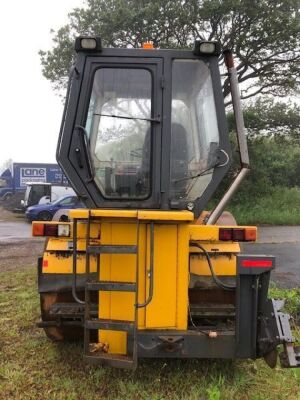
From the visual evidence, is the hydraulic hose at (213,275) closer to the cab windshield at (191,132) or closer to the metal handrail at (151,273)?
the cab windshield at (191,132)

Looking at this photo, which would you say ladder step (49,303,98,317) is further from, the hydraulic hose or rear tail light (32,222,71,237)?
the hydraulic hose

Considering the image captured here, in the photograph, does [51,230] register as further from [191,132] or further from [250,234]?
[250,234]

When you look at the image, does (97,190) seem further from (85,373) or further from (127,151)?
(85,373)

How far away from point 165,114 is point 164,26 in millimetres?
14649

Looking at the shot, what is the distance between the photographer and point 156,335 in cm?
366

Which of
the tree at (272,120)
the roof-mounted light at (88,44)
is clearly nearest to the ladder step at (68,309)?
the roof-mounted light at (88,44)

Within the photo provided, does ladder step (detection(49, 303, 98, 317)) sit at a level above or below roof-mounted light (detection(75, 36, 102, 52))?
below

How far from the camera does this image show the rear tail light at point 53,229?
408cm

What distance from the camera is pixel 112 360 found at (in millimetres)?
3566

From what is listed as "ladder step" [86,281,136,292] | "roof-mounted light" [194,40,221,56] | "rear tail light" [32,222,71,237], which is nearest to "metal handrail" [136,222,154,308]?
"ladder step" [86,281,136,292]

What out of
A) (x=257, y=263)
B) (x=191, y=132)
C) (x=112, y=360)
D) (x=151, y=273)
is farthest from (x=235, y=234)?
(x=112, y=360)

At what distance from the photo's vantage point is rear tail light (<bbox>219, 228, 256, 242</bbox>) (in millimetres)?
4000

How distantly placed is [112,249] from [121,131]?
1040 millimetres

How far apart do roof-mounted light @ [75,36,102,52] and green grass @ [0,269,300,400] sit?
2611 mm
